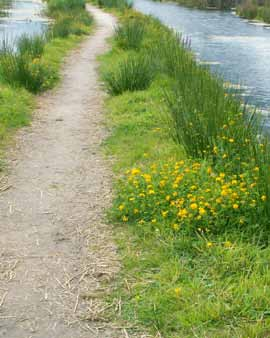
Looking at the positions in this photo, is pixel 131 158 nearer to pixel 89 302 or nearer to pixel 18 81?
pixel 89 302

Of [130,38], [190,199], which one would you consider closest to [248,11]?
[130,38]

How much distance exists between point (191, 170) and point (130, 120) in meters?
2.68

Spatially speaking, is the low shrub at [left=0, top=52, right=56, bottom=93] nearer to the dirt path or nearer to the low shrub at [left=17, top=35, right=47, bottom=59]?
the dirt path

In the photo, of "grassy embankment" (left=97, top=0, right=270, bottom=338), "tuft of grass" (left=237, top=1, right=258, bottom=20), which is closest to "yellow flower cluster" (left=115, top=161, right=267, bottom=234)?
"grassy embankment" (left=97, top=0, right=270, bottom=338)

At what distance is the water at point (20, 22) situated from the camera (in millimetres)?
16952

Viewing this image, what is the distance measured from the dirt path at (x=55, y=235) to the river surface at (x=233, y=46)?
10.2 feet

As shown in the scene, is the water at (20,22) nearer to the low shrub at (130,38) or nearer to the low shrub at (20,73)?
the low shrub at (130,38)

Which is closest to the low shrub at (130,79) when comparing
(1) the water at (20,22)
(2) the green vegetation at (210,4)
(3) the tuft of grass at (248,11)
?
(1) the water at (20,22)

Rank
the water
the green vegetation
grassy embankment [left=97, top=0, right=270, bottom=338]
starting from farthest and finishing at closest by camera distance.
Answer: the green vegetation → the water → grassy embankment [left=97, top=0, right=270, bottom=338]

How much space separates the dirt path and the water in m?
9.46

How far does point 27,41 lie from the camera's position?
36.7ft

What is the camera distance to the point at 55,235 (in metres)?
4.09

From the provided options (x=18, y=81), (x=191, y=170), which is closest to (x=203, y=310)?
(x=191, y=170)

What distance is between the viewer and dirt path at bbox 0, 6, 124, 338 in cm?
316
